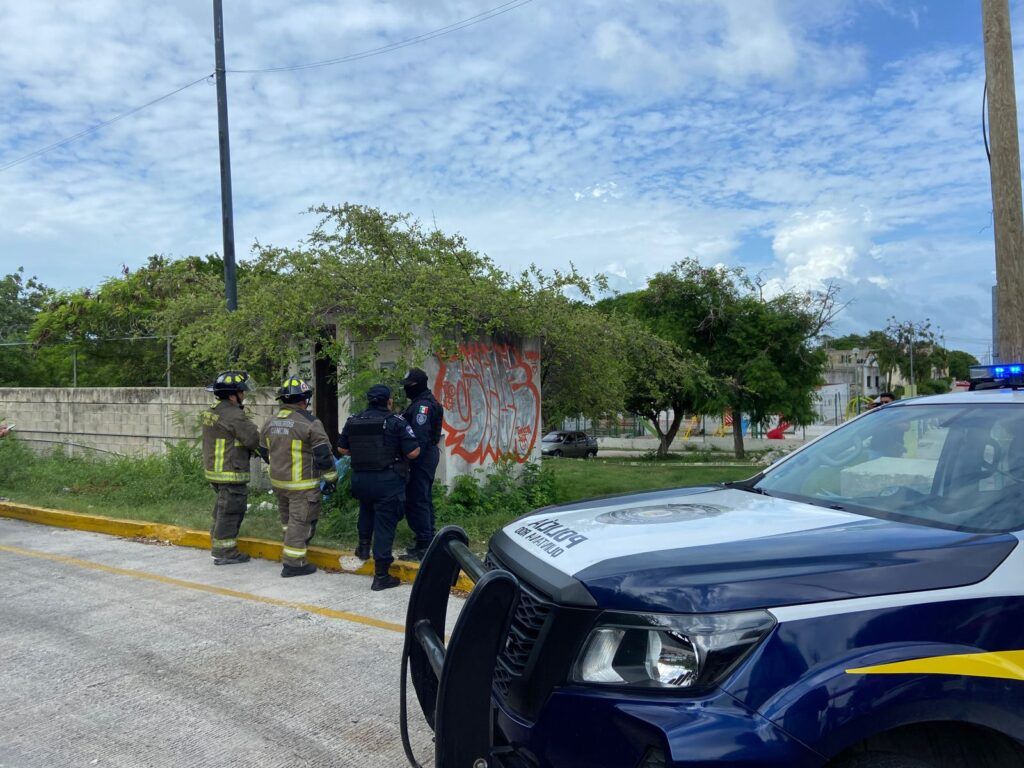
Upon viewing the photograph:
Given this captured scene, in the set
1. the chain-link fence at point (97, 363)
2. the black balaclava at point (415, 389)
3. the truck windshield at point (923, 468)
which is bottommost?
the truck windshield at point (923, 468)

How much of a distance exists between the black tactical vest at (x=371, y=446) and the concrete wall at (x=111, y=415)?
15.2 feet

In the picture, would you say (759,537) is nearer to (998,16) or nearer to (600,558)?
(600,558)

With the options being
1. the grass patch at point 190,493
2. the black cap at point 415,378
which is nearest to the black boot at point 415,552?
the grass patch at point 190,493

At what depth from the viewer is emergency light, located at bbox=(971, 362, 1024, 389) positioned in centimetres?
370

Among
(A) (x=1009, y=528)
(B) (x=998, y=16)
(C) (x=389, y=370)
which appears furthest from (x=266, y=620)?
(B) (x=998, y=16)

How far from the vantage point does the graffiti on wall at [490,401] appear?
389 inches

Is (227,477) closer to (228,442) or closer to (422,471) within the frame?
(228,442)

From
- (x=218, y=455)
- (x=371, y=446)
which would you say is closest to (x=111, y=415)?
(x=218, y=455)

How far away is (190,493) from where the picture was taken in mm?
11578

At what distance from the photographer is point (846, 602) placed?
7.57ft

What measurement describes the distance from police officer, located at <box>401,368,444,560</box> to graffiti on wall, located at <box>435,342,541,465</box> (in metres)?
1.86

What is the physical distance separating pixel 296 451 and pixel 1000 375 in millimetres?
5797

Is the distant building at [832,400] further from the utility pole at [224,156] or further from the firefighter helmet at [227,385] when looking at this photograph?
the firefighter helmet at [227,385]

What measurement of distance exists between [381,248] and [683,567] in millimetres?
8320
